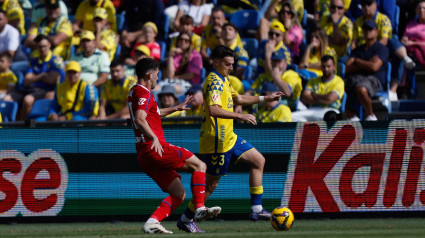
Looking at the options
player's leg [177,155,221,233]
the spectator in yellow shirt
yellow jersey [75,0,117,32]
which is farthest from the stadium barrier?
yellow jersey [75,0,117,32]

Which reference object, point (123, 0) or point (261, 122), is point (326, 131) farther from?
point (123, 0)

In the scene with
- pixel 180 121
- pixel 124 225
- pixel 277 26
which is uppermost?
pixel 277 26

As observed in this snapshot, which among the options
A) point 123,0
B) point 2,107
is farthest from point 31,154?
point 123,0

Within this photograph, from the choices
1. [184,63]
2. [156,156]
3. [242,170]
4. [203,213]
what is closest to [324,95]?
[242,170]

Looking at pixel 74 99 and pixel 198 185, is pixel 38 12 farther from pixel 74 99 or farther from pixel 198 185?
pixel 198 185

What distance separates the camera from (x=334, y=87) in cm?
1272

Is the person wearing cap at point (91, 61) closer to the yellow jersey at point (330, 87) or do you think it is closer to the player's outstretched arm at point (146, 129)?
the yellow jersey at point (330, 87)

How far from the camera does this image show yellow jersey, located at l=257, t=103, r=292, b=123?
11930 mm

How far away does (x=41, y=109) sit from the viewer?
552 inches

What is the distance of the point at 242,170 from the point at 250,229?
78.0 inches

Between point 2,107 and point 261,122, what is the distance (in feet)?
17.5

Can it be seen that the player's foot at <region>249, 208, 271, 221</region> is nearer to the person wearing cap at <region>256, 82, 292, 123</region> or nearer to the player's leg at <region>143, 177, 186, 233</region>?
the player's leg at <region>143, 177, 186, 233</region>

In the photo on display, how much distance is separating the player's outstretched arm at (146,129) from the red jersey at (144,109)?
0.07 m

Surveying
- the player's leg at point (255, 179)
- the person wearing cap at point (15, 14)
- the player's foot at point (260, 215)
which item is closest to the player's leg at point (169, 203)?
the player's leg at point (255, 179)
